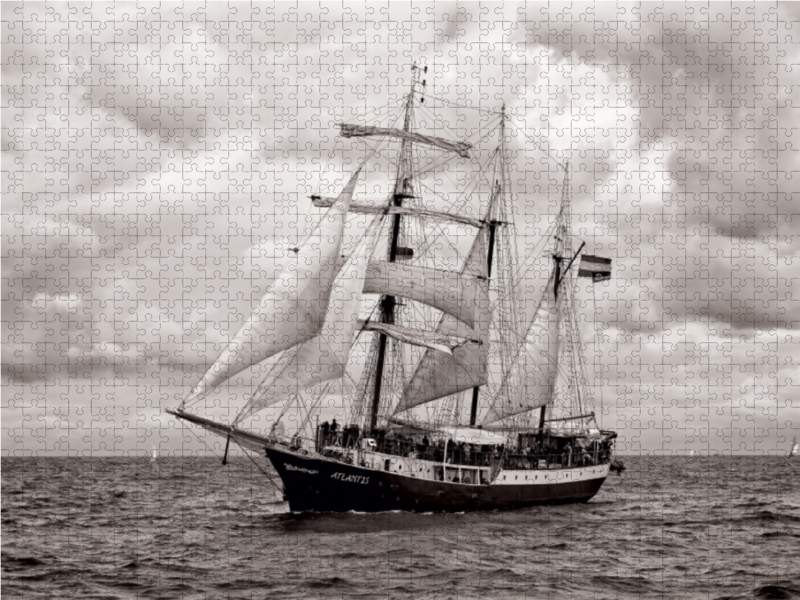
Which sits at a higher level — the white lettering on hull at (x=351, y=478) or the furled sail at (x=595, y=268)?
the furled sail at (x=595, y=268)

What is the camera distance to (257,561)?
1465 inches

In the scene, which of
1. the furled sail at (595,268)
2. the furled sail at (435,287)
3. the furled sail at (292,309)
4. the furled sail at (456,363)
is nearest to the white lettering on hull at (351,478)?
the furled sail at (292,309)

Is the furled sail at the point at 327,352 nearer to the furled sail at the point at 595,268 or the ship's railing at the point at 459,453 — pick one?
the ship's railing at the point at 459,453

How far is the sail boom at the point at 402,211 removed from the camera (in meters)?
59.2

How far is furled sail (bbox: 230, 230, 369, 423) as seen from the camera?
49.8m

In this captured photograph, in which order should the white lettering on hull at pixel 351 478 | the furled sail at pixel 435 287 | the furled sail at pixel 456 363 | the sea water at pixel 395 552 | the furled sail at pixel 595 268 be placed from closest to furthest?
1. the sea water at pixel 395 552
2. the white lettering on hull at pixel 351 478
3. the furled sail at pixel 435 287
4. the furled sail at pixel 456 363
5. the furled sail at pixel 595 268

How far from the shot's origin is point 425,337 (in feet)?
199

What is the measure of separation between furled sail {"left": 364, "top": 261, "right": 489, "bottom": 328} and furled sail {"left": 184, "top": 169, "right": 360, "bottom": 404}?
6233 mm

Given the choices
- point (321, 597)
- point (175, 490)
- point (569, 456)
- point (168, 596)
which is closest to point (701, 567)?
point (321, 597)

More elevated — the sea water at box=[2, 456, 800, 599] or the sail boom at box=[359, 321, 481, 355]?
the sail boom at box=[359, 321, 481, 355]

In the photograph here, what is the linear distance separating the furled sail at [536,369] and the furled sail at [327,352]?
1738 centimetres

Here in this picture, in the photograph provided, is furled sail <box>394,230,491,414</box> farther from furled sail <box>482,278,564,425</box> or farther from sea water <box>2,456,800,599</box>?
sea water <box>2,456,800,599</box>

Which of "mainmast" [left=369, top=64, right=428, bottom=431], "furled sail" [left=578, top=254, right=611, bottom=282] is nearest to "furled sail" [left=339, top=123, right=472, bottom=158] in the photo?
"mainmast" [left=369, top=64, right=428, bottom=431]

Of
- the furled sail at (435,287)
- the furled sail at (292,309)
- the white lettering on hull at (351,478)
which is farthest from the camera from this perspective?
the furled sail at (435,287)
